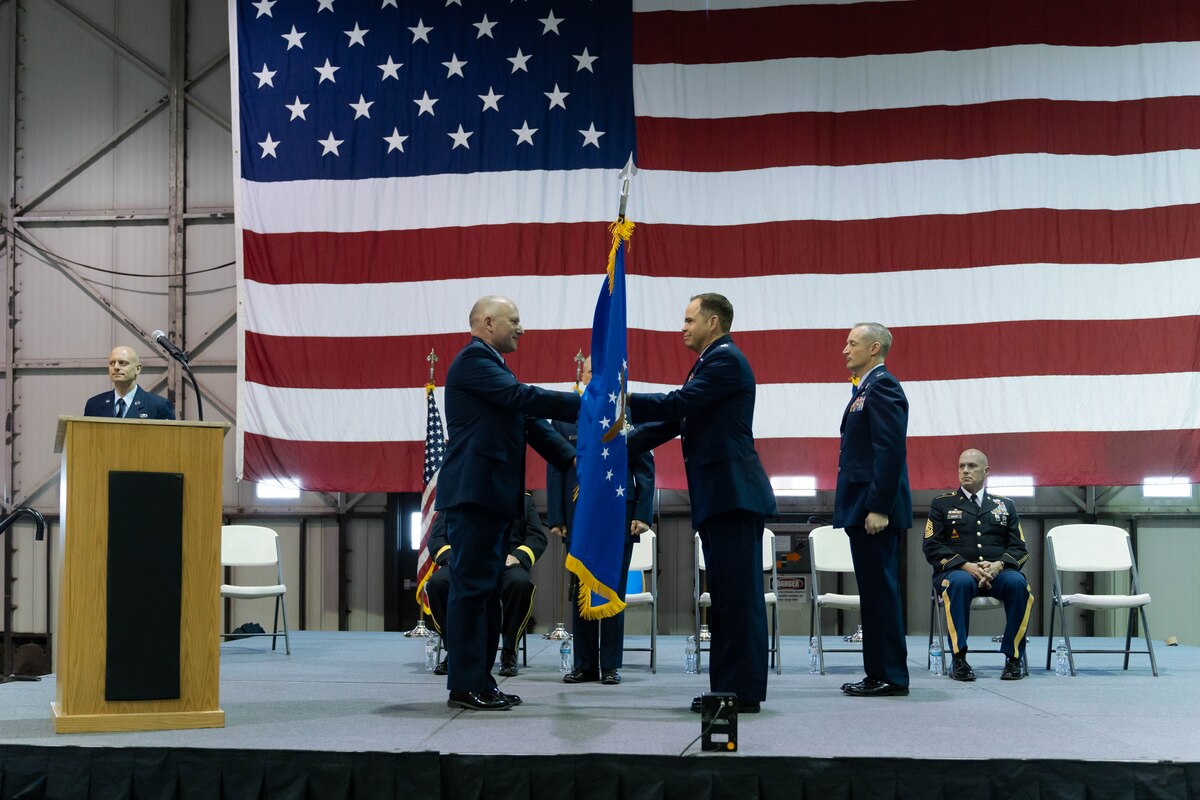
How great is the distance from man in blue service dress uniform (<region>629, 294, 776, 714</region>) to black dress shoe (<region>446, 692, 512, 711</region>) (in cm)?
75

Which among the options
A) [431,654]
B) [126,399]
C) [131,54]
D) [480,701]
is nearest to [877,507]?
[480,701]

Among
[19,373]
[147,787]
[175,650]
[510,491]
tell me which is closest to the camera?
[147,787]

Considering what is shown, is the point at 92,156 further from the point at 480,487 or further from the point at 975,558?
the point at 975,558

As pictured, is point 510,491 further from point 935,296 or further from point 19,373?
point 19,373

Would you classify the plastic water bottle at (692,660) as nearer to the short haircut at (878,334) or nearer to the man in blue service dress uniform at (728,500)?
the man in blue service dress uniform at (728,500)

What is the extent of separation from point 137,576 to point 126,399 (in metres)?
2.90

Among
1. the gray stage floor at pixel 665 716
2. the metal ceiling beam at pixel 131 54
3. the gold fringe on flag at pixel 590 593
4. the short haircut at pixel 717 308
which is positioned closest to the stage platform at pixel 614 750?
the gray stage floor at pixel 665 716

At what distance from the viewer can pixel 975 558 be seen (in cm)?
595

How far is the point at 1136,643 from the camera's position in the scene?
8.25 metres

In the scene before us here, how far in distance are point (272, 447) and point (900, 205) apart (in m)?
4.88

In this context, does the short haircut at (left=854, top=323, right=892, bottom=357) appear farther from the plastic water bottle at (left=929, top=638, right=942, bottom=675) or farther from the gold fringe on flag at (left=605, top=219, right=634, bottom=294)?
the plastic water bottle at (left=929, top=638, right=942, bottom=675)

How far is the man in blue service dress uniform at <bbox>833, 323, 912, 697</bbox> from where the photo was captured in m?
4.84

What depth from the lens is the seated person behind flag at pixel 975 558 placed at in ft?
18.7

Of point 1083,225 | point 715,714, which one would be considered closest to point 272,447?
point 715,714
